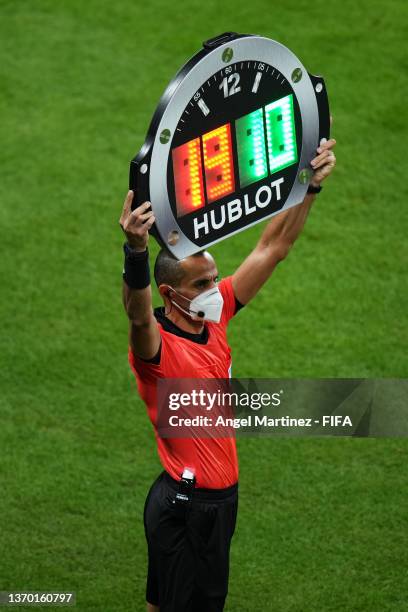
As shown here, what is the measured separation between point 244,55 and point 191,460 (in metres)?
1.70

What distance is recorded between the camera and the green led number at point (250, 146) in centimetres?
433

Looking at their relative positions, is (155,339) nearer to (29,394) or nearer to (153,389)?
(153,389)

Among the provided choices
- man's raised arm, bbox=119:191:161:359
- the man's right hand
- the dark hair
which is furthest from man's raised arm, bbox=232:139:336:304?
the man's right hand

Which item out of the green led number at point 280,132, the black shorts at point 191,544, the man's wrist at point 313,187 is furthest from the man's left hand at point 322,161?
the black shorts at point 191,544

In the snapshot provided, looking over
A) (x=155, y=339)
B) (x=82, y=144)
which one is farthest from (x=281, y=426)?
(x=82, y=144)

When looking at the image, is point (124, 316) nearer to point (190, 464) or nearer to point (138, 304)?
point (190, 464)

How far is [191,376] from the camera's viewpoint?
4.85 meters

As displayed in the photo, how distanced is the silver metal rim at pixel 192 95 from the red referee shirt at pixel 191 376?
688 mm

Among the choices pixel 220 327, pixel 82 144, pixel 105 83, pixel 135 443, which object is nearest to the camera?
pixel 220 327

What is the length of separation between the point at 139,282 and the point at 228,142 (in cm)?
61

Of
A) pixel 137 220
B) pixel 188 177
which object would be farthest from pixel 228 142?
pixel 137 220

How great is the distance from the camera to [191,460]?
4914mm

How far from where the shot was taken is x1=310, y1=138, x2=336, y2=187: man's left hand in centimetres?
462

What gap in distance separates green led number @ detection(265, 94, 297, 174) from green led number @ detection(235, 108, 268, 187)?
0.14 ft
